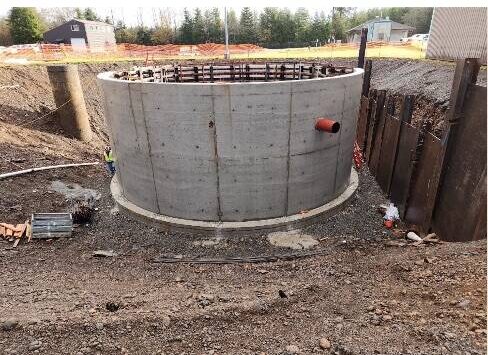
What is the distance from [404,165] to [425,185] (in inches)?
49.5

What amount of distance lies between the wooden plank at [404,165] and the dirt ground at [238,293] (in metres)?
0.66

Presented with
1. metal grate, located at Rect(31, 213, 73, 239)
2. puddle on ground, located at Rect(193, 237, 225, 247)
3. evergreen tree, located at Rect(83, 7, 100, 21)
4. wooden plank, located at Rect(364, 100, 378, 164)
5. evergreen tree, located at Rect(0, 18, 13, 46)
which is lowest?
puddle on ground, located at Rect(193, 237, 225, 247)

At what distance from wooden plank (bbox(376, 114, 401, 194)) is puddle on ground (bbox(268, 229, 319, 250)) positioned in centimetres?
342

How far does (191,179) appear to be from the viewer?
327 inches

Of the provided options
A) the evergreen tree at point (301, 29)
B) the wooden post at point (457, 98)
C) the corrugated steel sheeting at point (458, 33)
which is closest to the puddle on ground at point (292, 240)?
the wooden post at point (457, 98)

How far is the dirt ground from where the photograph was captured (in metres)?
4.74

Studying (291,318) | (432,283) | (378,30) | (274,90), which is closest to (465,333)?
(432,283)

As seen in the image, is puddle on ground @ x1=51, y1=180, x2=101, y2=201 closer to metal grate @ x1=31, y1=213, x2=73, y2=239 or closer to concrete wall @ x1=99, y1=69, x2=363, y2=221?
metal grate @ x1=31, y1=213, x2=73, y2=239

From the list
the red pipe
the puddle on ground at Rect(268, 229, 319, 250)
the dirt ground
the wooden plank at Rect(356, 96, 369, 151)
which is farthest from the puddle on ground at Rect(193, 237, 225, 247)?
the wooden plank at Rect(356, 96, 369, 151)

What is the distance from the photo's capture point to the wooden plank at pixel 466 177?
20.6ft

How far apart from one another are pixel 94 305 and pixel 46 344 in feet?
3.79

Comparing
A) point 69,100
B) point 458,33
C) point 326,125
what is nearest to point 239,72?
point 326,125

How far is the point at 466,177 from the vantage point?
262 inches

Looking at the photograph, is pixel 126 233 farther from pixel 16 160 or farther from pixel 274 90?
pixel 16 160
